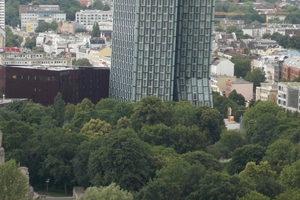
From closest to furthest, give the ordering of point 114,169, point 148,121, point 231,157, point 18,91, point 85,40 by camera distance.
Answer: point 114,169 → point 231,157 → point 148,121 → point 18,91 → point 85,40

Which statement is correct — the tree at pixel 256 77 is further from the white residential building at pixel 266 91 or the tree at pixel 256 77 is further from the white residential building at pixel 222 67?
the white residential building at pixel 266 91

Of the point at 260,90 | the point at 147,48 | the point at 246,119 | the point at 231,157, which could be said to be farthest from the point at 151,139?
the point at 260,90

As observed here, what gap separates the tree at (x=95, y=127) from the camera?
96.8 metres

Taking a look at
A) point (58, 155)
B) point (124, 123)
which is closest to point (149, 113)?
point (124, 123)

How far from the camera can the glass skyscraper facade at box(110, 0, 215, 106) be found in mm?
113188

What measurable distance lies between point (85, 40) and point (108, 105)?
2582 inches

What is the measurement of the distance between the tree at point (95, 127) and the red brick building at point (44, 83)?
15182 mm

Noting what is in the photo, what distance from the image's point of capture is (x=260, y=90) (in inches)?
5148

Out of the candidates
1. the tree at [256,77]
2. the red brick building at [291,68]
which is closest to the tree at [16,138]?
the tree at [256,77]

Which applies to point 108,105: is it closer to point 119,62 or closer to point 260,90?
→ point 119,62

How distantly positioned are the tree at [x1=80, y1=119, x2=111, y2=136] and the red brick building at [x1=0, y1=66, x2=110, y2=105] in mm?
15182

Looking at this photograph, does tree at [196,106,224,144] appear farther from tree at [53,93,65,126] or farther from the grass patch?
the grass patch

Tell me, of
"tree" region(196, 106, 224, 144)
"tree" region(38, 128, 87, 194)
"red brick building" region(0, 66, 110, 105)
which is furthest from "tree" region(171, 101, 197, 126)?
"tree" region(38, 128, 87, 194)

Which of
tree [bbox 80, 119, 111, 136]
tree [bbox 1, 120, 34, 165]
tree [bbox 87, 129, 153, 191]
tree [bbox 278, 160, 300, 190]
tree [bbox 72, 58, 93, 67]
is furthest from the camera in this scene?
tree [bbox 72, 58, 93, 67]
